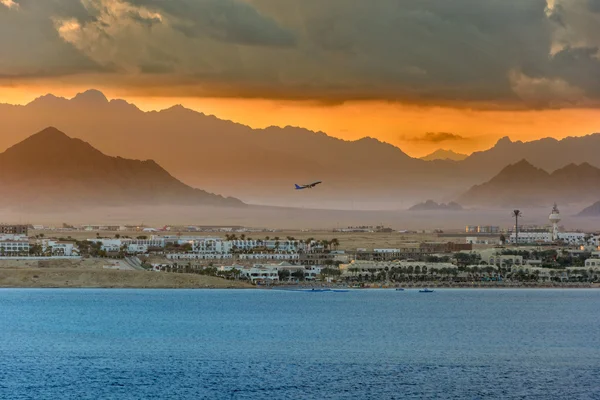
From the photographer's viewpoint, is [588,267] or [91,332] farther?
[588,267]

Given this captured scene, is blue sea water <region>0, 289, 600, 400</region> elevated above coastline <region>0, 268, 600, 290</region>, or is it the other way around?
coastline <region>0, 268, 600, 290</region>

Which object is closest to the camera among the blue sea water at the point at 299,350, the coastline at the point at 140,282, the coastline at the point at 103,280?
the blue sea water at the point at 299,350

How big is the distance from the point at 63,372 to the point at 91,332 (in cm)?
2566

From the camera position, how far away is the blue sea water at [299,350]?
235ft

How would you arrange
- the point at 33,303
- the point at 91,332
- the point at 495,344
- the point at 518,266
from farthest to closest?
the point at 518,266 < the point at 33,303 < the point at 91,332 < the point at 495,344

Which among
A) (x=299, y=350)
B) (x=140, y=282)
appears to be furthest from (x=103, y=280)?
(x=299, y=350)

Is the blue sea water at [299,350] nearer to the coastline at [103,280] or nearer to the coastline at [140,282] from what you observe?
the coastline at [103,280]

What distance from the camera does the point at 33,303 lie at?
465 ft

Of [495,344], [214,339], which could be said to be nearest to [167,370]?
[214,339]

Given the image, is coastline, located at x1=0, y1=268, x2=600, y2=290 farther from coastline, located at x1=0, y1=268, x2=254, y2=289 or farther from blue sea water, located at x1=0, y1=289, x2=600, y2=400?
blue sea water, located at x1=0, y1=289, x2=600, y2=400

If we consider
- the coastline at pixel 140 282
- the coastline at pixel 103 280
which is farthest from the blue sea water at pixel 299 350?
the coastline at pixel 140 282

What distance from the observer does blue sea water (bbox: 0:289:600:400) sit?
7150 centimetres

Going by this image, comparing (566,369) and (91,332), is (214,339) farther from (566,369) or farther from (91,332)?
(566,369)

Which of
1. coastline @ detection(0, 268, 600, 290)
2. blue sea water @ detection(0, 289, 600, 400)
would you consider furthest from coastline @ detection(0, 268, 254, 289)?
blue sea water @ detection(0, 289, 600, 400)
